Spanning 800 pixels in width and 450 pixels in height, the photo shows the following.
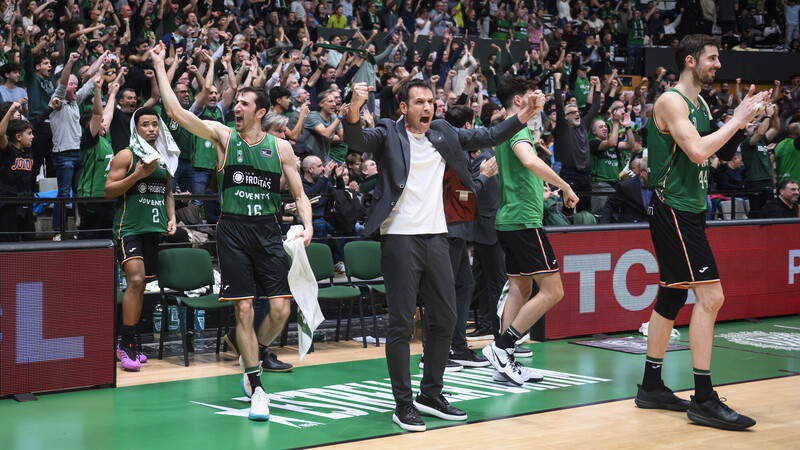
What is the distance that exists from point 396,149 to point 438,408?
1.69 m

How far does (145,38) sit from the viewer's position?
1340 centimetres

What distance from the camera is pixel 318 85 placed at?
1429 centimetres

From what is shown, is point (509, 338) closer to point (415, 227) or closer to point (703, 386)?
point (703, 386)

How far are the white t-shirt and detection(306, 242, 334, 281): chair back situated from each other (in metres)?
3.28

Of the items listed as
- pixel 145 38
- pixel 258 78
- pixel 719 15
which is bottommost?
pixel 258 78

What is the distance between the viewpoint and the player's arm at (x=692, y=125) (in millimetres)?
5434

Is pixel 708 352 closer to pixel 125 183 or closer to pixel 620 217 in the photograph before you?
pixel 125 183

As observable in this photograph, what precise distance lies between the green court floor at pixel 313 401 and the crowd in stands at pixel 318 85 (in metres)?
1.70

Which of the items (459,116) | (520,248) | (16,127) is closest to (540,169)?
(520,248)

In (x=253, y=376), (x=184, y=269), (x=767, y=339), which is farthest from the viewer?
(x=767, y=339)

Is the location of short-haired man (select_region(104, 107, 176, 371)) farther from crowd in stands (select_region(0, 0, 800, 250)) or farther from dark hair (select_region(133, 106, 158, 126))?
crowd in stands (select_region(0, 0, 800, 250))

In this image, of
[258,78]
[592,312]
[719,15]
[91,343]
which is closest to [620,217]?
[592,312]

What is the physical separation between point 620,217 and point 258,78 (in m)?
5.20

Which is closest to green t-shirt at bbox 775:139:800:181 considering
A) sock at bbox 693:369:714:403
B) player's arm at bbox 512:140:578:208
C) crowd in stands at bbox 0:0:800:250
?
crowd in stands at bbox 0:0:800:250
